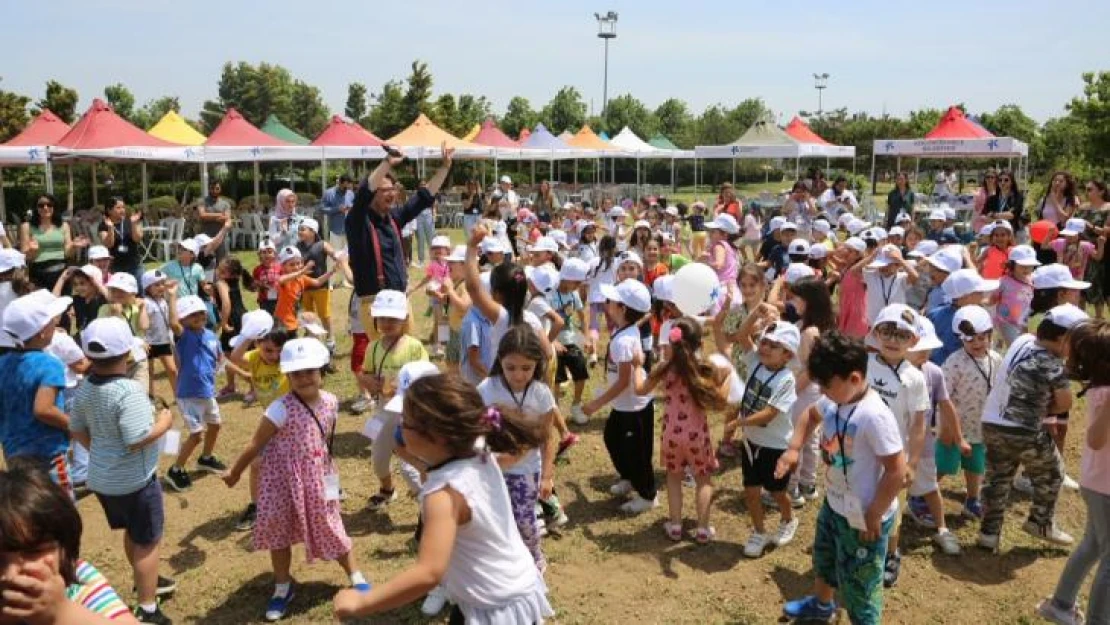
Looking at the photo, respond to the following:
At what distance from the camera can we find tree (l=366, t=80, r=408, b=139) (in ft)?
154

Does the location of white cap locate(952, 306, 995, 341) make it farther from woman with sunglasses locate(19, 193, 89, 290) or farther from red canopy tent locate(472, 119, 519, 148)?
red canopy tent locate(472, 119, 519, 148)

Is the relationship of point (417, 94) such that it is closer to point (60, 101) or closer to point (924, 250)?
point (60, 101)

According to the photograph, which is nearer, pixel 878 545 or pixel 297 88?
pixel 878 545

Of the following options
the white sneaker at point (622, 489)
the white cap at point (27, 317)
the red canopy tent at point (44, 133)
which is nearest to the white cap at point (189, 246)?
the white cap at point (27, 317)

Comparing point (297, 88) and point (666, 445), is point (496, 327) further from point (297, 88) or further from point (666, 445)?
point (297, 88)

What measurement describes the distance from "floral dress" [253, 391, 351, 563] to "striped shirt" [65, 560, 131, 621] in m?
2.10

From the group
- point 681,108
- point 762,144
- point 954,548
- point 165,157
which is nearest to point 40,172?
point 165,157

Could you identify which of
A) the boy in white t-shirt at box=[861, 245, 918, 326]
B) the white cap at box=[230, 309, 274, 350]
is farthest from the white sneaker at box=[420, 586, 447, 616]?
the boy in white t-shirt at box=[861, 245, 918, 326]

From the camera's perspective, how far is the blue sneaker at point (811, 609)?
424cm

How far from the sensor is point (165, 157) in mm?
17375

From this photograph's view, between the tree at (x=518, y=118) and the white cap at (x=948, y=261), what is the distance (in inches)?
1914

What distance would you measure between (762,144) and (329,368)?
18.7m

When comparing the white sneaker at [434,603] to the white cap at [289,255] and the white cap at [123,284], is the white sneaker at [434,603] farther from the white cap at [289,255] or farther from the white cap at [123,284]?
the white cap at [289,255]

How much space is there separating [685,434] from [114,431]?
3.09m
